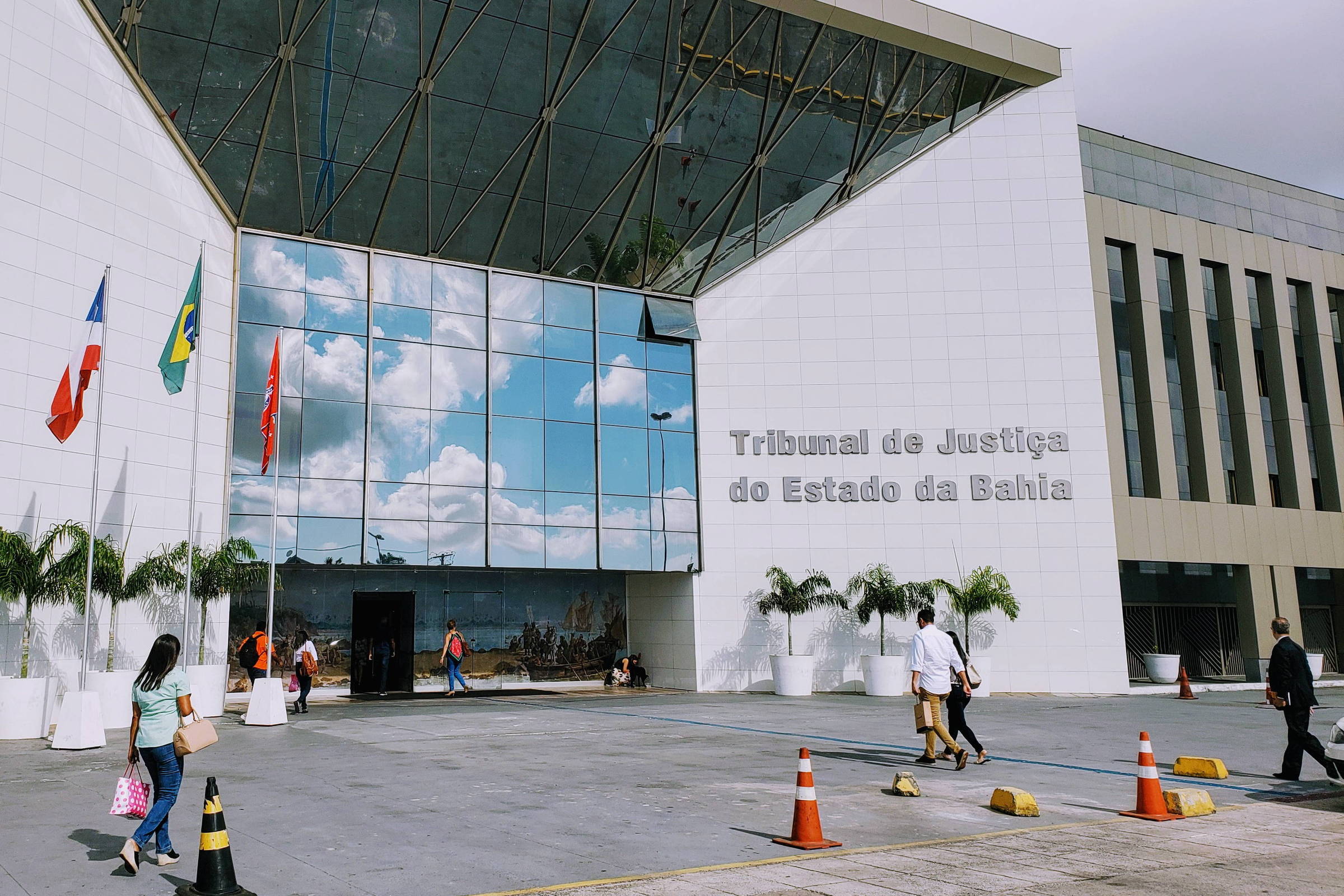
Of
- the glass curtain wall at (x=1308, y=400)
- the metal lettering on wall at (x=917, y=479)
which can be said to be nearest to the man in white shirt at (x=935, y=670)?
the metal lettering on wall at (x=917, y=479)

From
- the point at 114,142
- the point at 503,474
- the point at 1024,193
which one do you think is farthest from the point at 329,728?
the point at 1024,193

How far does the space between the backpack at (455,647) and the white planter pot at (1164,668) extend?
20544mm

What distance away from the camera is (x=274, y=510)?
2047cm

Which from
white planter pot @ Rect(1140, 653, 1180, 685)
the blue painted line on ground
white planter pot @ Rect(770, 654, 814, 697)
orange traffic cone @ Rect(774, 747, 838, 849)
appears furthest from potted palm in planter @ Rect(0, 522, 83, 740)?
white planter pot @ Rect(1140, 653, 1180, 685)

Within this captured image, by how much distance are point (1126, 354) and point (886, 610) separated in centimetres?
1307

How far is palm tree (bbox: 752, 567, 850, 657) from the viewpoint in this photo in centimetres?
2722

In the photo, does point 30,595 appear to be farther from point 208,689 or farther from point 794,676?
point 794,676

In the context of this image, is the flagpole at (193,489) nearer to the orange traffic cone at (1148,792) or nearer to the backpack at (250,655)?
the backpack at (250,655)

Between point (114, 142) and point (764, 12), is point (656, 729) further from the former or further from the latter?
point (764, 12)

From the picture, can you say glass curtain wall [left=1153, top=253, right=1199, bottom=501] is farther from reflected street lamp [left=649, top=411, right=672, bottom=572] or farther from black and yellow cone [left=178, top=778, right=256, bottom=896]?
black and yellow cone [left=178, top=778, right=256, bottom=896]

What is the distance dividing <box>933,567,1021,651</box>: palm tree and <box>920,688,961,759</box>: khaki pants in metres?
14.6

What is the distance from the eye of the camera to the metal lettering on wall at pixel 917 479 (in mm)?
28766

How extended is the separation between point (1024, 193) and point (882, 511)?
10286 mm

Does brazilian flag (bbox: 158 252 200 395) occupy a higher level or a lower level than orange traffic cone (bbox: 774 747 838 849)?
higher
